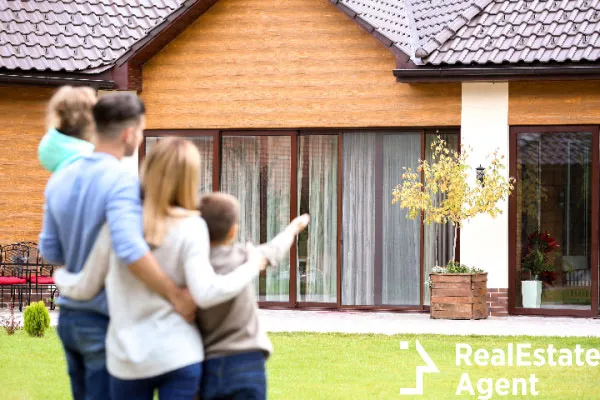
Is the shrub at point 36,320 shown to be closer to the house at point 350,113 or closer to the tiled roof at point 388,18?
the house at point 350,113

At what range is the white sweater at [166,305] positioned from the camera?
4.32 m

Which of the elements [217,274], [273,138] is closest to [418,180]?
[273,138]

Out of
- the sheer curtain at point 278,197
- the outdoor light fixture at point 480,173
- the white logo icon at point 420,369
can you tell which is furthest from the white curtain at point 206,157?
the white logo icon at point 420,369

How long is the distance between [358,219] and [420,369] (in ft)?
20.7

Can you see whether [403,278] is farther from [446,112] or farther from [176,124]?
[176,124]

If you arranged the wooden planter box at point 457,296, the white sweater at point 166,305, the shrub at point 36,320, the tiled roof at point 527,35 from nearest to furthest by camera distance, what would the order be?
the white sweater at point 166,305 → the shrub at point 36,320 → the wooden planter box at point 457,296 → the tiled roof at point 527,35

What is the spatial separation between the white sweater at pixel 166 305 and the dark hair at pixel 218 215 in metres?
0.11

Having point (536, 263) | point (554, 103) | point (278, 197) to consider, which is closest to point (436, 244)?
point (536, 263)

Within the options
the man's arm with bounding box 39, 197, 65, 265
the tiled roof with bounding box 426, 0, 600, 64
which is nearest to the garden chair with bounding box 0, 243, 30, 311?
the tiled roof with bounding box 426, 0, 600, 64

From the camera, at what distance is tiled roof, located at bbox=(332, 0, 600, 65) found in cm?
1541

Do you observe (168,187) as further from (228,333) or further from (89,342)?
(89,342)

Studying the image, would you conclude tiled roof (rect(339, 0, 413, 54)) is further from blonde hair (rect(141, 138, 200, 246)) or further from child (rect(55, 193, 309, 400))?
blonde hair (rect(141, 138, 200, 246))

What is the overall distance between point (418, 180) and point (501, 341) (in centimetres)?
417

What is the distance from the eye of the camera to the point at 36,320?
41.7ft
